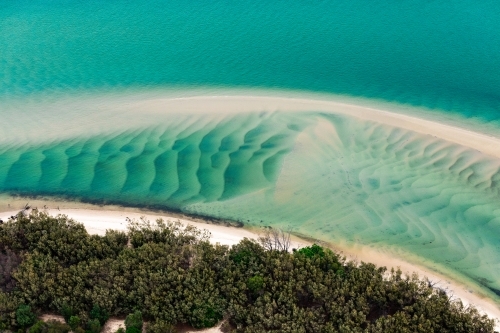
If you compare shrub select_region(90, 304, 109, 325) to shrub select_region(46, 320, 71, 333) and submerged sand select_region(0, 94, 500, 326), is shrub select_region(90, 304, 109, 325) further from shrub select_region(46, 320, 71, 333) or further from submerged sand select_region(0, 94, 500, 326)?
submerged sand select_region(0, 94, 500, 326)

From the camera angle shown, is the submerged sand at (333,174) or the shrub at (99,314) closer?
the shrub at (99,314)

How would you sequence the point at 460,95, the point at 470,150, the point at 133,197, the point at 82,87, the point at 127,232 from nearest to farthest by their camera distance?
the point at 127,232
the point at 133,197
the point at 470,150
the point at 460,95
the point at 82,87

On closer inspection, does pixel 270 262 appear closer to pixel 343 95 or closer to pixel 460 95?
pixel 343 95

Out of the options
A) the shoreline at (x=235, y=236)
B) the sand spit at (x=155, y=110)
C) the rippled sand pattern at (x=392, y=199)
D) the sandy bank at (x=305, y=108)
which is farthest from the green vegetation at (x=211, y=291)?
the sandy bank at (x=305, y=108)

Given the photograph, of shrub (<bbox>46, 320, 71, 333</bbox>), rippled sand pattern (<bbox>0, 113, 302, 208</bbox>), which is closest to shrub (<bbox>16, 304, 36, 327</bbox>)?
shrub (<bbox>46, 320, 71, 333</bbox>)

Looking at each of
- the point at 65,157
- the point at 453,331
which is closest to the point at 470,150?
the point at 453,331

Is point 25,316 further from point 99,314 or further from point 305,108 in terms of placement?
point 305,108

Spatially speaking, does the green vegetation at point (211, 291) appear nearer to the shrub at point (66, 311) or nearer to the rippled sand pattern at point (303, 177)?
the shrub at point (66, 311)
